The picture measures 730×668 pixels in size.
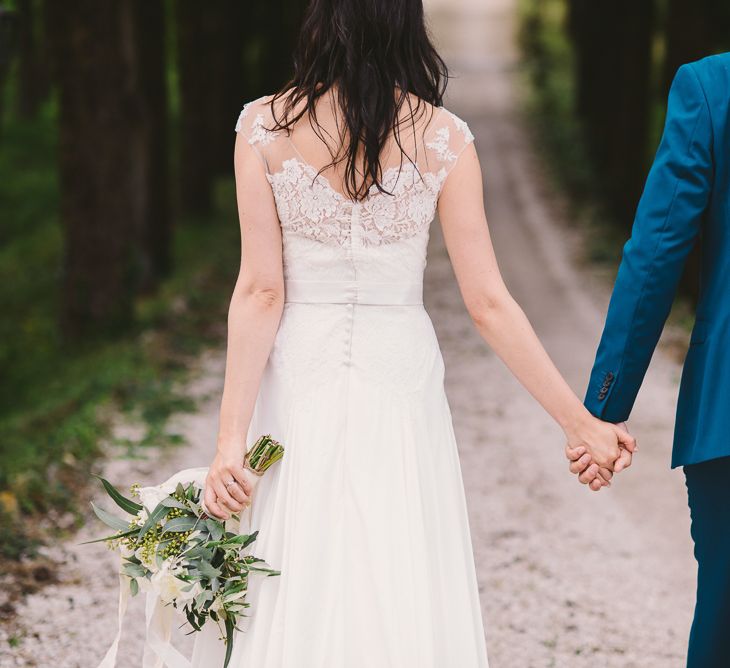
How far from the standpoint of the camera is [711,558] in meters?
3.08

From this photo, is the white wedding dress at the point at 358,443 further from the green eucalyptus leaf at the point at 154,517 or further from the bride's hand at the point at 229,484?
the green eucalyptus leaf at the point at 154,517

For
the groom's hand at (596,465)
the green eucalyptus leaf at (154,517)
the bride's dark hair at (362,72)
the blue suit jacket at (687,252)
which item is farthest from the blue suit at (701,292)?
the green eucalyptus leaf at (154,517)

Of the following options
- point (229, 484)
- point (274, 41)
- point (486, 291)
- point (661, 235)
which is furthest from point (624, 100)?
point (229, 484)

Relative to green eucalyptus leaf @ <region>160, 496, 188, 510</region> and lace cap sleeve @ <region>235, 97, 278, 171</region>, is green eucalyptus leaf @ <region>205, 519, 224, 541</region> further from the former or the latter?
lace cap sleeve @ <region>235, 97, 278, 171</region>

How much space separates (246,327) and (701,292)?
50.0 inches

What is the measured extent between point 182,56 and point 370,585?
53.8 feet

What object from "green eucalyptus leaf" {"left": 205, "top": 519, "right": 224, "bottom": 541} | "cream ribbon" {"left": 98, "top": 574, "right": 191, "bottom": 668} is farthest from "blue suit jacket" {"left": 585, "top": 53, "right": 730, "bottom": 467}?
"cream ribbon" {"left": 98, "top": 574, "right": 191, "bottom": 668}

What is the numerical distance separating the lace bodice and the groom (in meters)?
0.57

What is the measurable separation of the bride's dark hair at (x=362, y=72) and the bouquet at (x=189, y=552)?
810mm

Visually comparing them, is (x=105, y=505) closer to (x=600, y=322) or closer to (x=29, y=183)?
(x=600, y=322)

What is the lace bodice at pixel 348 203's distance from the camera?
9.62 feet

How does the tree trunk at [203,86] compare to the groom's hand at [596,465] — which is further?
the tree trunk at [203,86]

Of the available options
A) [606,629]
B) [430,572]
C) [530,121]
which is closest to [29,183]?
[530,121]

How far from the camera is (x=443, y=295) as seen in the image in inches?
565
